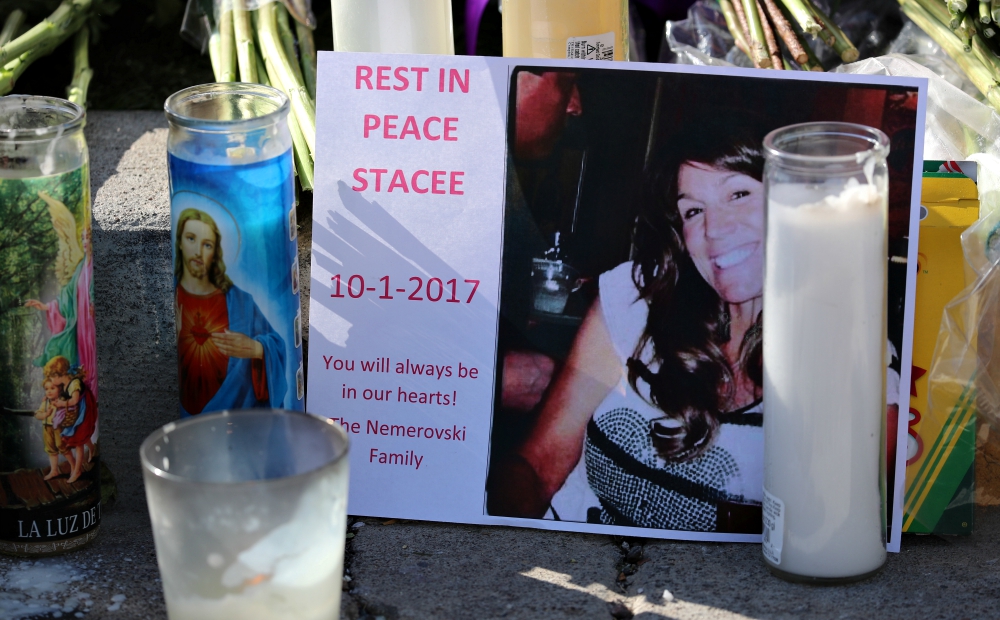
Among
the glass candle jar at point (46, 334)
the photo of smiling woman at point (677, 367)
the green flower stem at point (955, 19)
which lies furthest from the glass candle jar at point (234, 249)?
the green flower stem at point (955, 19)

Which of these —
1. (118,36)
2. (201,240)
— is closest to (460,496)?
(201,240)

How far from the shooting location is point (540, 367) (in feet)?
4.63

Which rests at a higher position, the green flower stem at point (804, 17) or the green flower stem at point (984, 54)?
the green flower stem at point (804, 17)

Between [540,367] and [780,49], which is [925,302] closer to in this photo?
[540,367]

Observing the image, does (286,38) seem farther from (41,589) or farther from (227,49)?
(41,589)

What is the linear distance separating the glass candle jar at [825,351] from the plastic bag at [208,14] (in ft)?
3.16

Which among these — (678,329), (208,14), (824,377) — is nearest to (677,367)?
(678,329)

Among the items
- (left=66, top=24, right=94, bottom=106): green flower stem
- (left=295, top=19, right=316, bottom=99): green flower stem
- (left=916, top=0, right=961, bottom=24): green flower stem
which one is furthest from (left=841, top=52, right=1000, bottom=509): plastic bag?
(left=66, top=24, right=94, bottom=106): green flower stem

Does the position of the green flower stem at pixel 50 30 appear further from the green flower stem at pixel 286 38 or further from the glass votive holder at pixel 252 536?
the glass votive holder at pixel 252 536

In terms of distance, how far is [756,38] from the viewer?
70.4 inches

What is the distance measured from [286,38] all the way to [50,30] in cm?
43

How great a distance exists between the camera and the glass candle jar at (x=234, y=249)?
1.29m

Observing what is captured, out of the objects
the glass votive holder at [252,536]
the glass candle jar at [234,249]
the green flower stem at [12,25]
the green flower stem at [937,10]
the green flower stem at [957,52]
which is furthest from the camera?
the green flower stem at [12,25]

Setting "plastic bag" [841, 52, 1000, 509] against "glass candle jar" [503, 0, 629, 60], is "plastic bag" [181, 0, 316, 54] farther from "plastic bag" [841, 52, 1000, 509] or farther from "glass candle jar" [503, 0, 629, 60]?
"plastic bag" [841, 52, 1000, 509]
